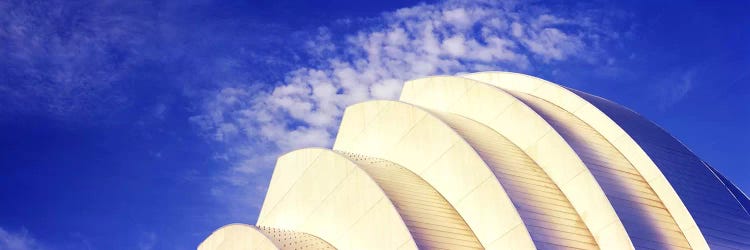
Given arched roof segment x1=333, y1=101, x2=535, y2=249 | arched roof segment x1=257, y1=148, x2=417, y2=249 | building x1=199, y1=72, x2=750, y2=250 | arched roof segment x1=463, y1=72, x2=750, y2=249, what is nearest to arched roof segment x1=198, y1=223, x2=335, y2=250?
building x1=199, y1=72, x2=750, y2=250

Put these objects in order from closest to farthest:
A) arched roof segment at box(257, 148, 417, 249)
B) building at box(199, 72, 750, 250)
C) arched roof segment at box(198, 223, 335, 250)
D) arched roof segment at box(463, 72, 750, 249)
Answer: arched roof segment at box(463, 72, 750, 249), building at box(199, 72, 750, 250), arched roof segment at box(257, 148, 417, 249), arched roof segment at box(198, 223, 335, 250)

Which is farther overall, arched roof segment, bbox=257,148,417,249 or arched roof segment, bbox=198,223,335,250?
arched roof segment, bbox=198,223,335,250

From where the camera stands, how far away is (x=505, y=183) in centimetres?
2831

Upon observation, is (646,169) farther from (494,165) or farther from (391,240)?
(391,240)

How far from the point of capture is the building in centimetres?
2678

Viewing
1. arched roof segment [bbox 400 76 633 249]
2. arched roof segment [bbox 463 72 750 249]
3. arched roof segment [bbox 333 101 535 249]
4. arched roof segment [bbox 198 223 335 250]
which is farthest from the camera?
arched roof segment [bbox 198 223 335 250]

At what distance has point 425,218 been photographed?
95.2 ft

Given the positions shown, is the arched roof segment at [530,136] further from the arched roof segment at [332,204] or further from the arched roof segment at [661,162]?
the arched roof segment at [332,204]

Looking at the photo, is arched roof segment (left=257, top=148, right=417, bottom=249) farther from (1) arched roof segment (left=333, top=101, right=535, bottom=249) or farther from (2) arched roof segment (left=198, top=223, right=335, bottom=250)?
(1) arched roof segment (left=333, top=101, right=535, bottom=249)

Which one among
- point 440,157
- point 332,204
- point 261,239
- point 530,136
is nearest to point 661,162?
point 530,136

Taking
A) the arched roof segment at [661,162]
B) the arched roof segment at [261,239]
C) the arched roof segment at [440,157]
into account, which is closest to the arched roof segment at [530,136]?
the arched roof segment at [440,157]

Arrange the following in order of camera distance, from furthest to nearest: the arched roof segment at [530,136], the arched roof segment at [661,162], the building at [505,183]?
the building at [505,183] → the arched roof segment at [530,136] → the arched roof segment at [661,162]

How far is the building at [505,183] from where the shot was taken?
26.8 meters

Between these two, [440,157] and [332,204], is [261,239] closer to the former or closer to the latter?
[332,204]
